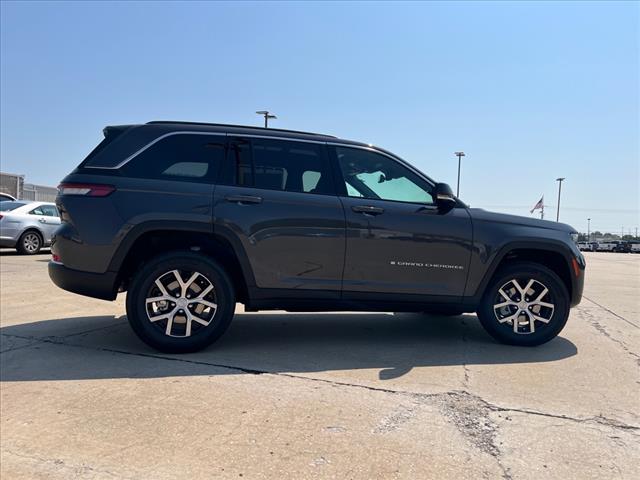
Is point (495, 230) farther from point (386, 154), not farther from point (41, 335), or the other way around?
point (41, 335)

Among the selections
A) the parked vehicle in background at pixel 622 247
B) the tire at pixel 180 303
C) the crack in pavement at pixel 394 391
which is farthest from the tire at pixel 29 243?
the parked vehicle in background at pixel 622 247

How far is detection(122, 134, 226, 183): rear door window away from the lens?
429 centimetres

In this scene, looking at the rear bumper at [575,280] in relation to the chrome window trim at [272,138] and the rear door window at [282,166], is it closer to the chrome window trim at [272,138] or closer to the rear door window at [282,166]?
the chrome window trim at [272,138]

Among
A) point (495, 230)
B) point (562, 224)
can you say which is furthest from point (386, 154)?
point (562, 224)

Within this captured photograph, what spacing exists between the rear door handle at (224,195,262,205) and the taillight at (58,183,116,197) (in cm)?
98

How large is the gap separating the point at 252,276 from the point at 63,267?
1.63m

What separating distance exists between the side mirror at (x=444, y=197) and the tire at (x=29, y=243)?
1212 centimetres

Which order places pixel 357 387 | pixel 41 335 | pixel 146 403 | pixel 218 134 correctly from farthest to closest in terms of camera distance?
pixel 41 335 → pixel 218 134 → pixel 357 387 → pixel 146 403

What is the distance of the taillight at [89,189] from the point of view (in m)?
4.15

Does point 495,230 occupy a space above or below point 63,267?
above

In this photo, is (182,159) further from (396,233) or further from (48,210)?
(48,210)

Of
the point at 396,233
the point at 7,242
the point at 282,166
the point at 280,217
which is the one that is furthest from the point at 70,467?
the point at 7,242

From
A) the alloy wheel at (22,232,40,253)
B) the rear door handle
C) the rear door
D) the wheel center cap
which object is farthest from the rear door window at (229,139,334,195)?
the alloy wheel at (22,232,40,253)

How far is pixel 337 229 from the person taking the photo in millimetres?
4406
